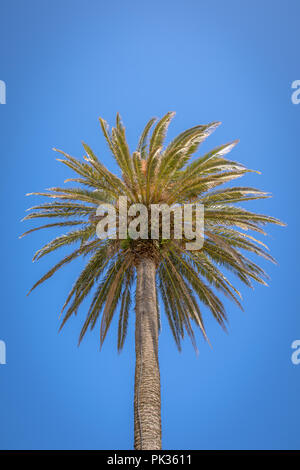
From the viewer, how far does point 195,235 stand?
12.6 metres

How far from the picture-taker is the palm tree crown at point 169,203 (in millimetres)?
12719

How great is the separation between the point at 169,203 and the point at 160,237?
3.10 feet

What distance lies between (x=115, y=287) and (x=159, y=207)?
7.89ft

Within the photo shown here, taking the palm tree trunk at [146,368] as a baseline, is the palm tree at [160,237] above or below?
above

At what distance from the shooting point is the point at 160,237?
13055 mm

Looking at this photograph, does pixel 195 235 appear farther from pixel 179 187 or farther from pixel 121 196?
pixel 121 196

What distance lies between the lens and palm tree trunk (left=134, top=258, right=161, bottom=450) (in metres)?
9.55

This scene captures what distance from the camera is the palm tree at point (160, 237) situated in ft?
41.5

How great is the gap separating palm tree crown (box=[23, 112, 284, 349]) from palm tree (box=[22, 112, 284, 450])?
27mm

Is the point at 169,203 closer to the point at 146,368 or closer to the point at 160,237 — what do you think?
the point at 160,237

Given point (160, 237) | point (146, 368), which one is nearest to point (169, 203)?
point (160, 237)

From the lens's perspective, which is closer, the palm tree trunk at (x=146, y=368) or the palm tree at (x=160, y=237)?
the palm tree trunk at (x=146, y=368)

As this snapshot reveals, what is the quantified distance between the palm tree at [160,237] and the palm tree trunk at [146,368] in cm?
5

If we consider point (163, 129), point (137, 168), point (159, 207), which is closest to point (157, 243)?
point (159, 207)
